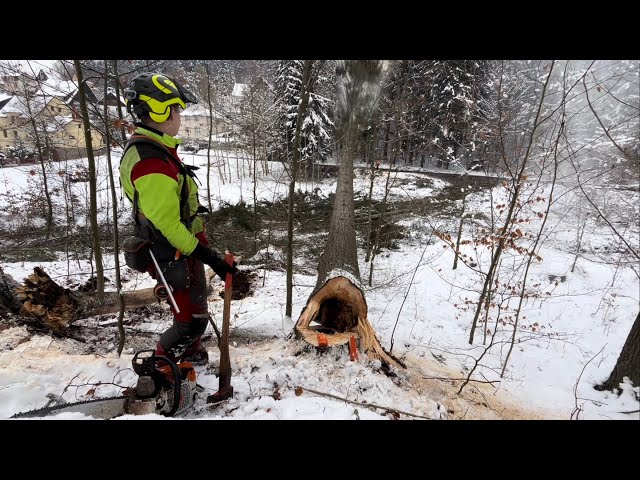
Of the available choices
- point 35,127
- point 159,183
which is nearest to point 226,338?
point 159,183

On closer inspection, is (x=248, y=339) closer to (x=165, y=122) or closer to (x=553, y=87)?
(x=165, y=122)

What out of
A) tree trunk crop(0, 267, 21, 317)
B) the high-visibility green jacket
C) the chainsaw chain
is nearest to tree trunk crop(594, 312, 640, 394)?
the high-visibility green jacket

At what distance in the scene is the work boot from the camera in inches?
137

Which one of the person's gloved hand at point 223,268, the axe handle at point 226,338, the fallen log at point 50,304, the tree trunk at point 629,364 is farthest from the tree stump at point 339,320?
the fallen log at point 50,304

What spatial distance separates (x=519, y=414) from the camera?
3.64m

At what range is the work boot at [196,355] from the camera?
3475mm

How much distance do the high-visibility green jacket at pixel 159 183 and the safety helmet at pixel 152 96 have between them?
0.15 m

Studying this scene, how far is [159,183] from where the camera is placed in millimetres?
2471

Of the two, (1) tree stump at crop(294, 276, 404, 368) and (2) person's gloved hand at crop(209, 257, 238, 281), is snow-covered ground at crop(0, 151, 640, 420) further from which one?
(2) person's gloved hand at crop(209, 257, 238, 281)

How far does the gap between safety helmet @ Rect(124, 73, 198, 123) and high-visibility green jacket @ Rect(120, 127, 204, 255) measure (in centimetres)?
15

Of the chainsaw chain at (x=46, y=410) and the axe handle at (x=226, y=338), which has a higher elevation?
the axe handle at (x=226, y=338)

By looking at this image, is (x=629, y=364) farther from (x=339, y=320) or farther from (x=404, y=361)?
(x=339, y=320)

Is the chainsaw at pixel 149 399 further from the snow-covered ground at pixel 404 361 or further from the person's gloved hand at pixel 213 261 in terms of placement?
the person's gloved hand at pixel 213 261
